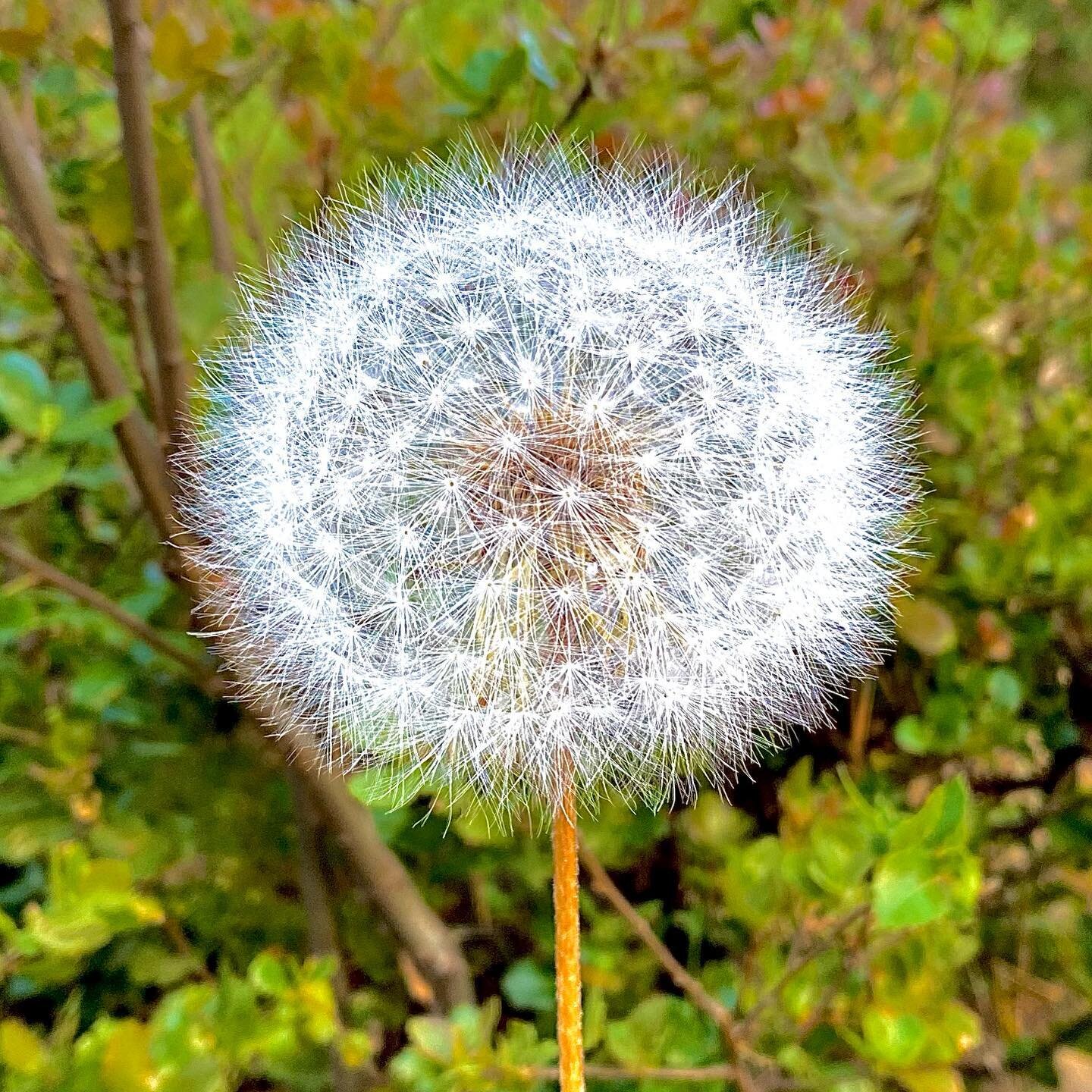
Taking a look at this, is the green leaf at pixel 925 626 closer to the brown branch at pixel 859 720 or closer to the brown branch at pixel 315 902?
the brown branch at pixel 859 720

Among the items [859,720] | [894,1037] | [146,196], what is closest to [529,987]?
[894,1037]

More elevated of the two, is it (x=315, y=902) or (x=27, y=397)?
(x=27, y=397)

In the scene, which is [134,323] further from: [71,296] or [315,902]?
[315,902]

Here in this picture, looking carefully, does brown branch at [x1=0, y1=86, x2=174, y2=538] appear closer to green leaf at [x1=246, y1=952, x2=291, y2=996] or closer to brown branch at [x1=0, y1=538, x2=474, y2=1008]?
brown branch at [x1=0, y1=538, x2=474, y2=1008]

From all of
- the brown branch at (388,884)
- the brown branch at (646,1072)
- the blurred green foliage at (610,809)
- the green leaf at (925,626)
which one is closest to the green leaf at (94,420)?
the blurred green foliage at (610,809)

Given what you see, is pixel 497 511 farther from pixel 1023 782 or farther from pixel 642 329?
pixel 1023 782

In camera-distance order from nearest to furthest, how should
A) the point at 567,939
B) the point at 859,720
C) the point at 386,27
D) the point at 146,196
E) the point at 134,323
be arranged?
the point at 567,939 < the point at 146,196 < the point at 134,323 < the point at 859,720 < the point at 386,27

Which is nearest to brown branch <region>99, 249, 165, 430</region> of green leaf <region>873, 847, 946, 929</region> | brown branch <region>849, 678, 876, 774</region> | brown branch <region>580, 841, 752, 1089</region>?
brown branch <region>580, 841, 752, 1089</region>
